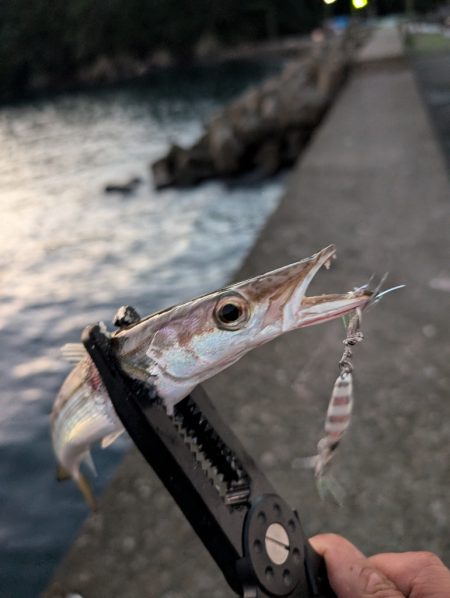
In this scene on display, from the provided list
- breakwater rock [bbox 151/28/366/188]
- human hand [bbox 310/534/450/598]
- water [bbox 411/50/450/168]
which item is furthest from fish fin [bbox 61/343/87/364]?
breakwater rock [bbox 151/28/366/188]

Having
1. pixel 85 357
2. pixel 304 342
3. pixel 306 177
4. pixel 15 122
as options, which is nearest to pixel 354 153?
pixel 306 177

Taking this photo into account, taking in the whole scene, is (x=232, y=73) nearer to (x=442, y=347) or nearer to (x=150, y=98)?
(x=150, y=98)

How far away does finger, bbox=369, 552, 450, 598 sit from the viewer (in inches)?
62.4

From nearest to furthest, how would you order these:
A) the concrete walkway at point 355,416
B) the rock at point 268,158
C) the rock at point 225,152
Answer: the concrete walkway at point 355,416
the rock at point 268,158
the rock at point 225,152

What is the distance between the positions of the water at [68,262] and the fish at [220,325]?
3.76 meters

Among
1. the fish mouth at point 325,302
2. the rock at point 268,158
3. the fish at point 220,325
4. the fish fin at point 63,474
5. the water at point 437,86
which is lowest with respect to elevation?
the rock at point 268,158

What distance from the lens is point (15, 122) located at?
45531 mm

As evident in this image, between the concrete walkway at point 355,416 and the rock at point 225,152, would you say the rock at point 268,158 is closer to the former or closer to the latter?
the rock at point 225,152

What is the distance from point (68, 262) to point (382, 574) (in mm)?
11430

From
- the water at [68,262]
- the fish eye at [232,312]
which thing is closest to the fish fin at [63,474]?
the fish eye at [232,312]

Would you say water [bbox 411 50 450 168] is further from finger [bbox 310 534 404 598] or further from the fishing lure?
the fishing lure

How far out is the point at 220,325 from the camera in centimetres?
118

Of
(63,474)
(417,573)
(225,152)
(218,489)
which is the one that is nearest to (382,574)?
(417,573)

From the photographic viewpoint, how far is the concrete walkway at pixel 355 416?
3178 mm
